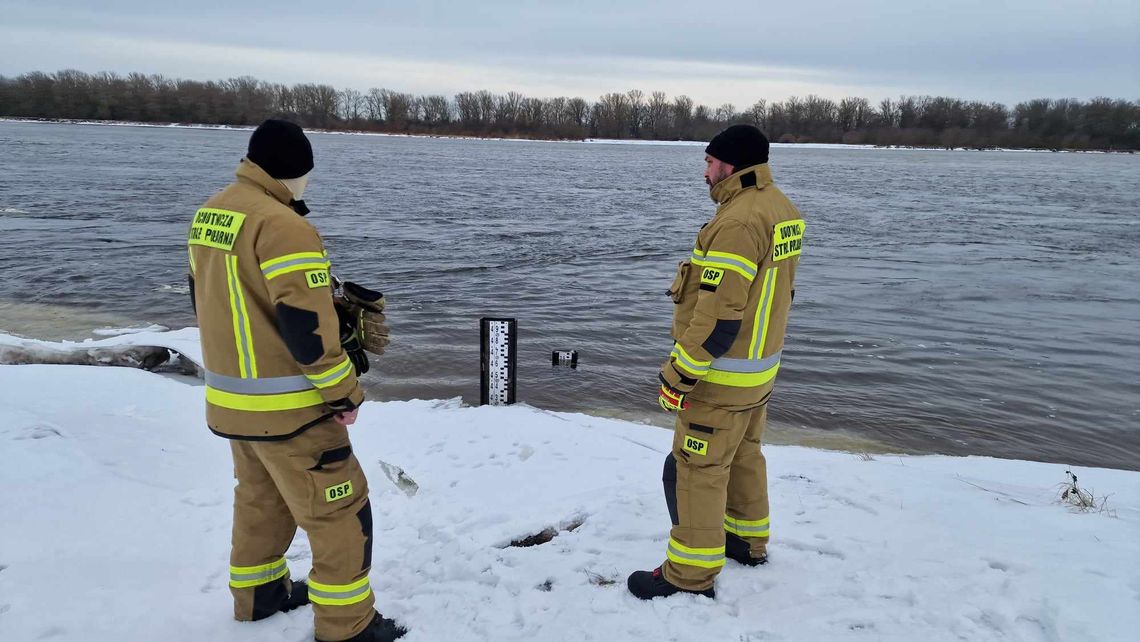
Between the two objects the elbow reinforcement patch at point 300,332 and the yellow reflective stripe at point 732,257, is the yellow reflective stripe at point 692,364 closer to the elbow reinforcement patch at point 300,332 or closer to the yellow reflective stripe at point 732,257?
the yellow reflective stripe at point 732,257

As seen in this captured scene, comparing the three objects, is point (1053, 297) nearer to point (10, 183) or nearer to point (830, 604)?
point (830, 604)

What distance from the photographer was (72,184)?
2697cm

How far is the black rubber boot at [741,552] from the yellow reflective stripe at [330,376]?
2.28 m

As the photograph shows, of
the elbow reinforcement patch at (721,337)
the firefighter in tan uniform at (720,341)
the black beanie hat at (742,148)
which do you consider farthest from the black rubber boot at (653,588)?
the black beanie hat at (742,148)

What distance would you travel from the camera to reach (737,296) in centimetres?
325

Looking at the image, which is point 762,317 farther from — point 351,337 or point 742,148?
point 351,337

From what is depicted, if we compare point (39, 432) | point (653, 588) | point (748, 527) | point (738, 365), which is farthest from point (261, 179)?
point (39, 432)

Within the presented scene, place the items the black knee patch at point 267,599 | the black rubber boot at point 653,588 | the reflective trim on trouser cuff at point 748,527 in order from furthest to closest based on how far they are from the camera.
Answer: the reflective trim on trouser cuff at point 748,527
the black rubber boot at point 653,588
the black knee patch at point 267,599

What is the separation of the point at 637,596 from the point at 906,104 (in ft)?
448

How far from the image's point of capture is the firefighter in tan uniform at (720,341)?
328 centimetres

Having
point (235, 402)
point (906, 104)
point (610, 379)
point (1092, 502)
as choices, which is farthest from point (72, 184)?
point (906, 104)

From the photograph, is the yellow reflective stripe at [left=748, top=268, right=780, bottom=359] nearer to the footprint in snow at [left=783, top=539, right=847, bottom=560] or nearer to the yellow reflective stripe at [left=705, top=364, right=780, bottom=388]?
the yellow reflective stripe at [left=705, top=364, right=780, bottom=388]

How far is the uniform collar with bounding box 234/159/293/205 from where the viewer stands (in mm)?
2916

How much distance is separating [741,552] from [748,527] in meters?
0.15
